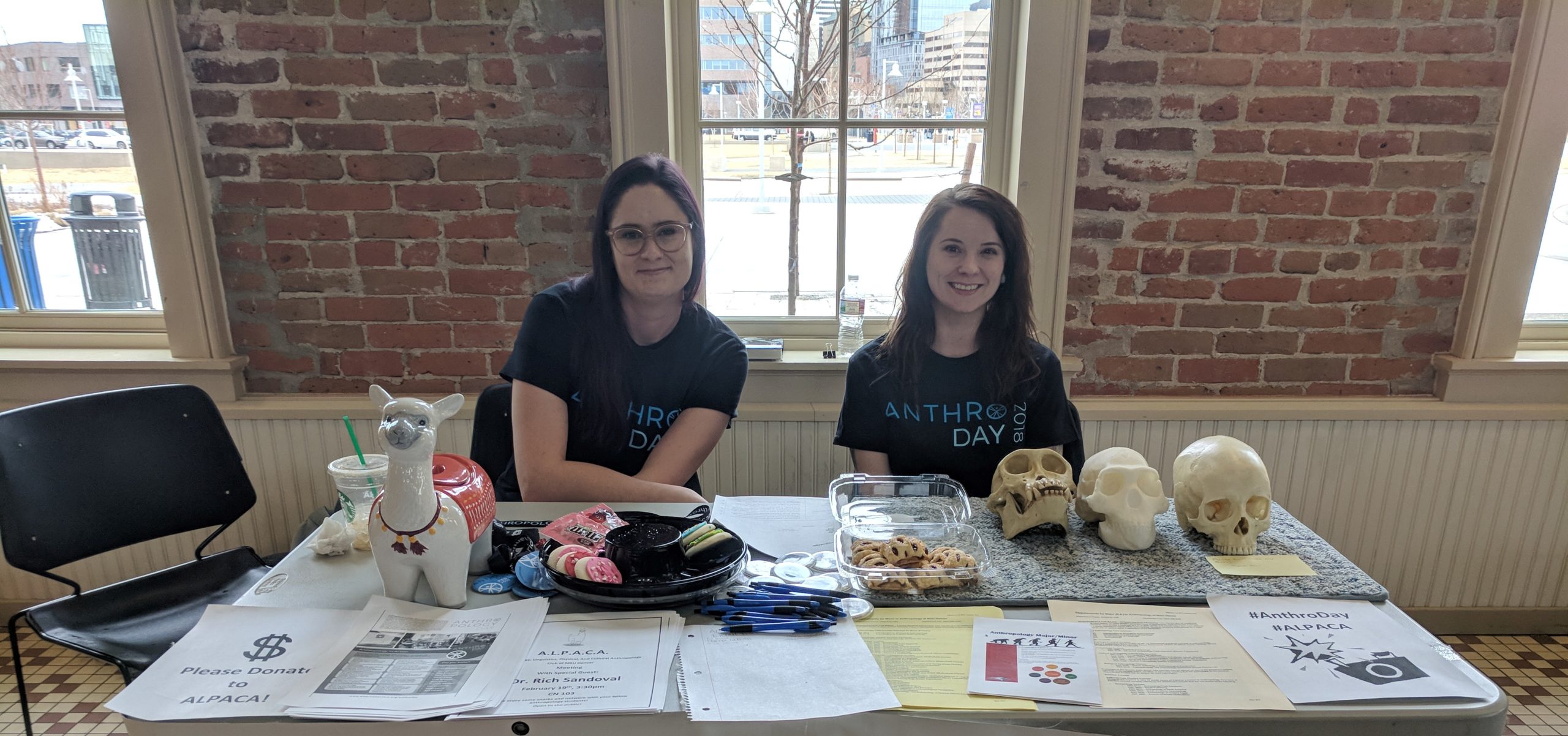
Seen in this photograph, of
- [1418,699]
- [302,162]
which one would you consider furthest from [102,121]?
[1418,699]

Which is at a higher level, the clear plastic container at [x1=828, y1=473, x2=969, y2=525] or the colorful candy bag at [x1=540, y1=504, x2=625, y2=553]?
the colorful candy bag at [x1=540, y1=504, x2=625, y2=553]

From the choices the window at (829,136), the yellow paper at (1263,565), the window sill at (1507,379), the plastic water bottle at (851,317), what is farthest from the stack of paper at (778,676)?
the window sill at (1507,379)

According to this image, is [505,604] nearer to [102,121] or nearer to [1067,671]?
[1067,671]

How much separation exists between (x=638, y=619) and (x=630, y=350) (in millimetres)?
725

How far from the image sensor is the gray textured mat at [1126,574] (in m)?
1.01

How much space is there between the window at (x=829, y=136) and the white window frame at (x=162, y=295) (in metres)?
1.25

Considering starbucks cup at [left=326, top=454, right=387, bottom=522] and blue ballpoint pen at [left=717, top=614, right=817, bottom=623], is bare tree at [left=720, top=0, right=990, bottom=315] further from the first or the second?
blue ballpoint pen at [left=717, top=614, right=817, bottom=623]

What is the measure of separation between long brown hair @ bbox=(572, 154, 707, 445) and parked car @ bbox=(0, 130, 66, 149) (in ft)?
5.42

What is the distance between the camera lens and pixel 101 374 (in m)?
2.02

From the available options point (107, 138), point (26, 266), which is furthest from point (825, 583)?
point (26, 266)

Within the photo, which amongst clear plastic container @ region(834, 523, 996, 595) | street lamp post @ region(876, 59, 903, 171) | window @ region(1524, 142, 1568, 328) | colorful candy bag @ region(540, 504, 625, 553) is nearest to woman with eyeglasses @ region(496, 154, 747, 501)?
colorful candy bag @ region(540, 504, 625, 553)

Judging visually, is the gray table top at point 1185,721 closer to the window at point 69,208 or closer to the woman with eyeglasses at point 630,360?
the woman with eyeglasses at point 630,360

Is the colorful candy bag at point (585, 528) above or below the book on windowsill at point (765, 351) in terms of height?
below

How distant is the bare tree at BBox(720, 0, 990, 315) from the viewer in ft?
6.64
